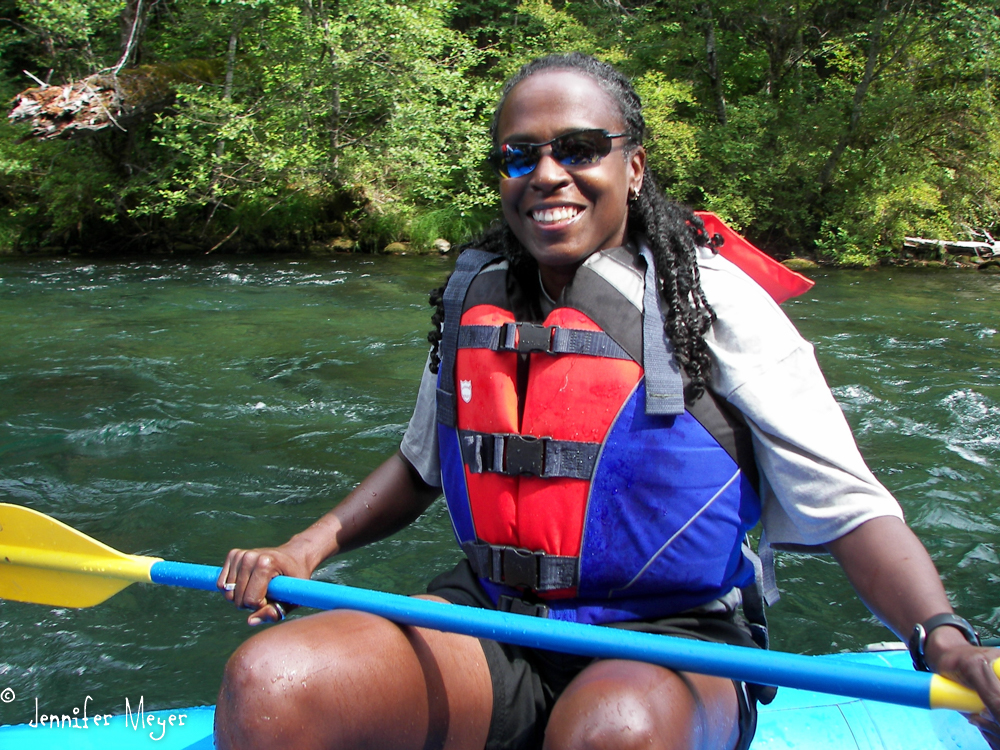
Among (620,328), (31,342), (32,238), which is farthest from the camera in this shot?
(32,238)

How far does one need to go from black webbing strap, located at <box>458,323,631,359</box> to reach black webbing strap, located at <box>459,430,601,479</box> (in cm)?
15

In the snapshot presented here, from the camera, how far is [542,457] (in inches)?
54.8

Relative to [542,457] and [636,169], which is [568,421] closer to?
[542,457]

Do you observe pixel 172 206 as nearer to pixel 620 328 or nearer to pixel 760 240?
pixel 760 240

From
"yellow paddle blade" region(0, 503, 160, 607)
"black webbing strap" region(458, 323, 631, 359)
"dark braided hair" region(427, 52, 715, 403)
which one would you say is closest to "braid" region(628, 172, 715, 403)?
"dark braided hair" region(427, 52, 715, 403)

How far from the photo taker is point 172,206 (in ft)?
36.1

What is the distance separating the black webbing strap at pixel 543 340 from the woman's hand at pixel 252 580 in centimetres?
49

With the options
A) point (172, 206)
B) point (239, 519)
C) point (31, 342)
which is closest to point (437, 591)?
point (239, 519)

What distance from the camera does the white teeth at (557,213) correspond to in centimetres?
145

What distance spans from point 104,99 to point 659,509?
1150cm

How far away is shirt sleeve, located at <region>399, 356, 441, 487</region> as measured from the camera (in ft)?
5.36

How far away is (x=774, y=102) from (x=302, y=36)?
21.6 feet

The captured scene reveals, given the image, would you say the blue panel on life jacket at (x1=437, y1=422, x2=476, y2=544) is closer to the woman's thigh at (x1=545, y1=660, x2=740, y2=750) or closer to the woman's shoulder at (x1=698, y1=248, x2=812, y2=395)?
the woman's thigh at (x1=545, y1=660, x2=740, y2=750)

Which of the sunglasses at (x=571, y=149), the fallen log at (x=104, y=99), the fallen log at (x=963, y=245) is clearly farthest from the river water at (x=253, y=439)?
the fallen log at (x=104, y=99)
